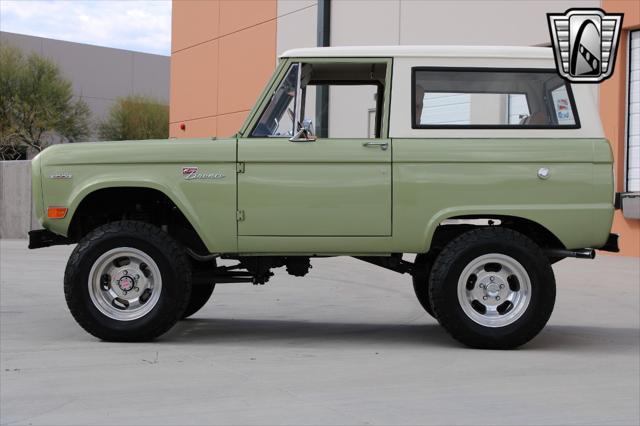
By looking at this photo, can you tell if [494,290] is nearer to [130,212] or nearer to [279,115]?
[279,115]

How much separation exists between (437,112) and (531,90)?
0.70 meters

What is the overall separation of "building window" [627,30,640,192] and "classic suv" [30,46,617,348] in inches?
362

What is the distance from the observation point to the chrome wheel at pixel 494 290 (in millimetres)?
7035

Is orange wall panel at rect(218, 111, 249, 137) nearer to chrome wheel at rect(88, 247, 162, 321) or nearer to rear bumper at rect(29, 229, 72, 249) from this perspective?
rear bumper at rect(29, 229, 72, 249)

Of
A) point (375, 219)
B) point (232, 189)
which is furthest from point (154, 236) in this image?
point (375, 219)

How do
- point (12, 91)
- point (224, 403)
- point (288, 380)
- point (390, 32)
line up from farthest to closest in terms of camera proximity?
point (12, 91)
point (390, 32)
point (288, 380)
point (224, 403)

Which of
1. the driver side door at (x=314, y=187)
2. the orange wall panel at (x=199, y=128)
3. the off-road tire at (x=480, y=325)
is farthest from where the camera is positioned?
the orange wall panel at (x=199, y=128)

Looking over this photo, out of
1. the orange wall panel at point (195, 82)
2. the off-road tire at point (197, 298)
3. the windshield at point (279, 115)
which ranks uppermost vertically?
the orange wall panel at point (195, 82)

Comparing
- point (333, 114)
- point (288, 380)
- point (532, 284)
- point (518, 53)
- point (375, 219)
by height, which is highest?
point (518, 53)

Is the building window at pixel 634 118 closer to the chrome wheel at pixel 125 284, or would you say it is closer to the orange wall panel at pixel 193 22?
the chrome wheel at pixel 125 284

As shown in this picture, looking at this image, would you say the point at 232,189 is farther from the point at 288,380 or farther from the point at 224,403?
the point at 224,403

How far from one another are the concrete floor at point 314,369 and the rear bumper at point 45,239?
71 cm

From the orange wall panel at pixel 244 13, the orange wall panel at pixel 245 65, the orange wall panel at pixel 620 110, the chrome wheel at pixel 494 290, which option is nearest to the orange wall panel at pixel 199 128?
the orange wall panel at pixel 245 65

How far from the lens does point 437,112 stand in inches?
291
